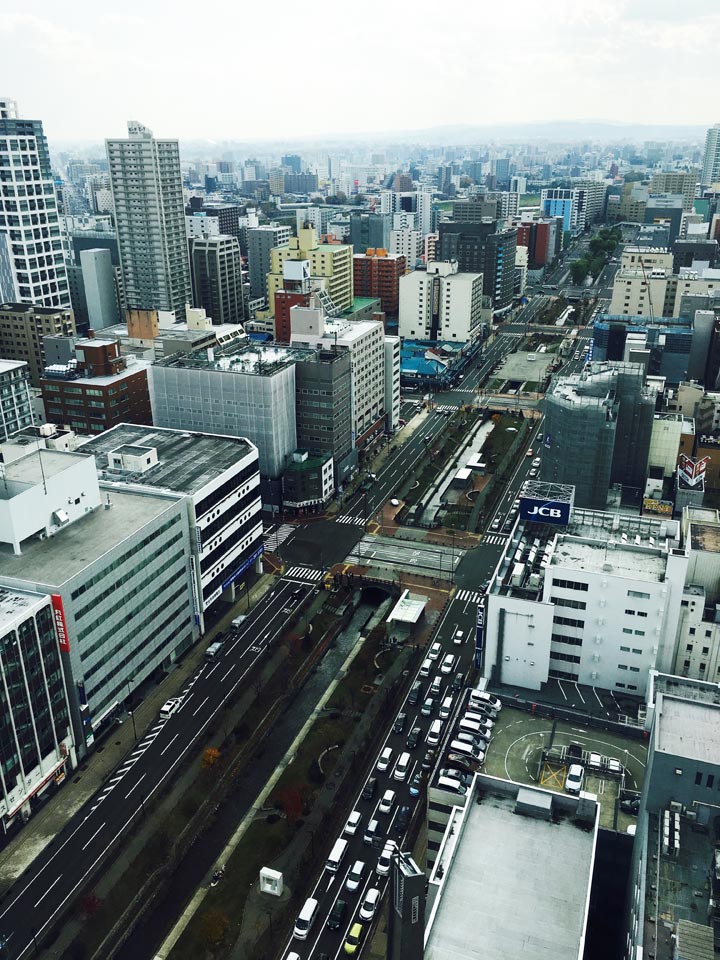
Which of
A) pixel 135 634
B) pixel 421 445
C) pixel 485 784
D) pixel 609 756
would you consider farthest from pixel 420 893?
pixel 421 445

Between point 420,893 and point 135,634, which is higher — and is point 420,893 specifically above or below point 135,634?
above

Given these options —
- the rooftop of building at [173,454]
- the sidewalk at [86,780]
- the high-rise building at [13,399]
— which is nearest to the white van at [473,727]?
the sidewalk at [86,780]

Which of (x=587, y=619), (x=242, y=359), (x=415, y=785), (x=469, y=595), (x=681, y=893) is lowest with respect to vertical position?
(x=469, y=595)

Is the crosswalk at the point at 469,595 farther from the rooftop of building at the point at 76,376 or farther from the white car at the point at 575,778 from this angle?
the rooftop of building at the point at 76,376

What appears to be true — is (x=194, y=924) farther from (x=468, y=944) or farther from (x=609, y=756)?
(x=609, y=756)

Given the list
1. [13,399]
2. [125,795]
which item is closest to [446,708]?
[125,795]

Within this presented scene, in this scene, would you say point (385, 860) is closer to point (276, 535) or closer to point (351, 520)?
point (276, 535)

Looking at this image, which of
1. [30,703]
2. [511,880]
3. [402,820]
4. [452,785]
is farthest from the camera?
[402,820]

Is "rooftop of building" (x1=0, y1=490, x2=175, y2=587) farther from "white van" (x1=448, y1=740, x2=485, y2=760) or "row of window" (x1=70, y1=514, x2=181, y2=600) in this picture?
"white van" (x1=448, y1=740, x2=485, y2=760)
